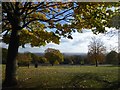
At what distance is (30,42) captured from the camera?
2267cm

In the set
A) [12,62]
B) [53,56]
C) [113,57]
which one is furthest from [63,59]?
[12,62]

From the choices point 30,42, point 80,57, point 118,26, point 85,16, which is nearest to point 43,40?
point 30,42

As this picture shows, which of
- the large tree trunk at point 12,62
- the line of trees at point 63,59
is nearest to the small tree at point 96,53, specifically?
the line of trees at point 63,59

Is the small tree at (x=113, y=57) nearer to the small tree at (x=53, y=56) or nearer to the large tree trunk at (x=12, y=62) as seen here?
the small tree at (x=53, y=56)

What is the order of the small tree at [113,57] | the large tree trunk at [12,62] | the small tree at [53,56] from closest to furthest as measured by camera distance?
the large tree trunk at [12,62]
the small tree at [113,57]
the small tree at [53,56]

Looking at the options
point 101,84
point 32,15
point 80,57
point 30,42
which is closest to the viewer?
point 101,84

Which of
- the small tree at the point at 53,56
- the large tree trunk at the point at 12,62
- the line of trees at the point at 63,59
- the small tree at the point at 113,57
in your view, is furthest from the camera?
the small tree at the point at 53,56

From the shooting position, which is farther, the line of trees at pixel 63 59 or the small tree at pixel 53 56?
the small tree at pixel 53 56

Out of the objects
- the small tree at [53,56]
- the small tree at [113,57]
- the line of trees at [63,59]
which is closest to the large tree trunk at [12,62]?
the small tree at [113,57]

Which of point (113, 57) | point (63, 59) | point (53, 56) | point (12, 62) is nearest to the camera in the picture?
point (12, 62)

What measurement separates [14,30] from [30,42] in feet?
14.2

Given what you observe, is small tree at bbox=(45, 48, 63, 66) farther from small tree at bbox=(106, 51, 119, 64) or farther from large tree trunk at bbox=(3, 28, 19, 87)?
large tree trunk at bbox=(3, 28, 19, 87)

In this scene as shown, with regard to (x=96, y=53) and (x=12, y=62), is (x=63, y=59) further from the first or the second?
(x=12, y=62)

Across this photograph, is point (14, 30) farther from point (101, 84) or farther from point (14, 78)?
point (101, 84)
